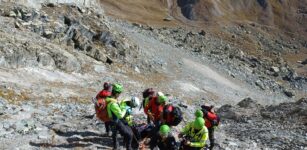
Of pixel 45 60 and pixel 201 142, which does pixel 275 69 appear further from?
pixel 201 142

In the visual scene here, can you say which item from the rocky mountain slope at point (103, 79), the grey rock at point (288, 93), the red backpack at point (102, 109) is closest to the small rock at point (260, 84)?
the rocky mountain slope at point (103, 79)

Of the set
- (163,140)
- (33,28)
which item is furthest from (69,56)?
Answer: (163,140)

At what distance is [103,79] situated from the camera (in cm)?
3856

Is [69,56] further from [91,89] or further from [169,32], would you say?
[169,32]

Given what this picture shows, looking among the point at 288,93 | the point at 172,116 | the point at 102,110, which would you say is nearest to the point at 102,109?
the point at 102,110

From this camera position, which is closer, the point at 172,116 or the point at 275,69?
the point at 172,116

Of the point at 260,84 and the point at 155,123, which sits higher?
the point at 155,123

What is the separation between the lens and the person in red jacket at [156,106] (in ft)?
59.1

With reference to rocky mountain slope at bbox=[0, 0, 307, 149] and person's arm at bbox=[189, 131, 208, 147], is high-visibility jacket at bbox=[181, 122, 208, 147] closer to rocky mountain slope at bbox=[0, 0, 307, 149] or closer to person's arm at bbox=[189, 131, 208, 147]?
person's arm at bbox=[189, 131, 208, 147]

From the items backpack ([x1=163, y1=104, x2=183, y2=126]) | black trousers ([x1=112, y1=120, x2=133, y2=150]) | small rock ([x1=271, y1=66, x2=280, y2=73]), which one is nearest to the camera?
black trousers ([x1=112, y1=120, x2=133, y2=150])

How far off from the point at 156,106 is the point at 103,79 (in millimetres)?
20747

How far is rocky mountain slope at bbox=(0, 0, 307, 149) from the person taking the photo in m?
21.5

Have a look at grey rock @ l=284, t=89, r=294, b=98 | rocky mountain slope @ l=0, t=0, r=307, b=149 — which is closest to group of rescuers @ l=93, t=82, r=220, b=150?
rocky mountain slope @ l=0, t=0, r=307, b=149

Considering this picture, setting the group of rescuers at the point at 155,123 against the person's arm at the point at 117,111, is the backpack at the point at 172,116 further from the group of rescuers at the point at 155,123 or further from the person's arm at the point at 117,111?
the person's arm at the point at 117,111
